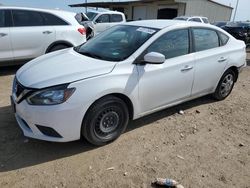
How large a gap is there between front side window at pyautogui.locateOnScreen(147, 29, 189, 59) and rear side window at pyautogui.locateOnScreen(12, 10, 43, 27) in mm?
4182

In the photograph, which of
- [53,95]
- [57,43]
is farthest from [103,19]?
[53,95]

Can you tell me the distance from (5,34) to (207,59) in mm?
4717

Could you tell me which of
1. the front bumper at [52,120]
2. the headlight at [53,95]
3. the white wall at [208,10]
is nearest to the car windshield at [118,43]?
the headlight at [53,95]

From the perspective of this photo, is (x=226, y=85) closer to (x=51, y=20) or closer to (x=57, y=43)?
(x=57, y=43)

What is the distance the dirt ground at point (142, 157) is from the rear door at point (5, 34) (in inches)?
91.3

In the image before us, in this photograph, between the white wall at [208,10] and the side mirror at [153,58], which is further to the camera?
the white wall at [208,10]

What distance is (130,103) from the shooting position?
11.9ft

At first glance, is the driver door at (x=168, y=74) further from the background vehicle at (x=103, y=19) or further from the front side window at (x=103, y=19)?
the front side window at (x=103, y=19)

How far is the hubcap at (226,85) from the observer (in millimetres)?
5254

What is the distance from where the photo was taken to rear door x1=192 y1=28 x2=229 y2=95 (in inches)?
175

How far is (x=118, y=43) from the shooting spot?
13.2ft

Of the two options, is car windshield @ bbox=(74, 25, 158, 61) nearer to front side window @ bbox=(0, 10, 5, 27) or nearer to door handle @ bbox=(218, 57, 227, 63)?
door handle @ bbox=(218, 57, 227, 63)

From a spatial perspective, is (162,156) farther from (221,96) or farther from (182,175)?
(221,96)

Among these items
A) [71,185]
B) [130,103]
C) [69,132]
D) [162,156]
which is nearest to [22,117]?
[69,132]
